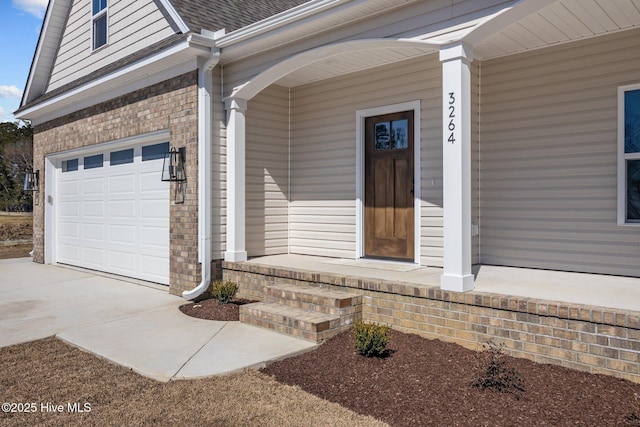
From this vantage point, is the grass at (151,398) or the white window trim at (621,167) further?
the white window trim at (621,167)

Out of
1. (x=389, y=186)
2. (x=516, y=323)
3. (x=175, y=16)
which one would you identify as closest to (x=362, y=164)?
(x=389, y=186)

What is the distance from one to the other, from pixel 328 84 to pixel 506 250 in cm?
357

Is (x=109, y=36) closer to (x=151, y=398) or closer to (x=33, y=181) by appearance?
(x=33, y=181)

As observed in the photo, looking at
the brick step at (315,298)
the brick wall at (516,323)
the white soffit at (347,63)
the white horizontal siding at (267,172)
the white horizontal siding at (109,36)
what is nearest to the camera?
the brick wall at (516,323)

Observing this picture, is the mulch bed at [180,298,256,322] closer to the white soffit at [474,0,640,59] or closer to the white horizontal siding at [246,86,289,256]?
the white horizontal siding at [246,86,289,256]

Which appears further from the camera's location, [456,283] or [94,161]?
[94,161]

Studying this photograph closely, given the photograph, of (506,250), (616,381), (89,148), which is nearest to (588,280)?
(506,250)

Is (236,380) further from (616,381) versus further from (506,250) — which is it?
(506,250)

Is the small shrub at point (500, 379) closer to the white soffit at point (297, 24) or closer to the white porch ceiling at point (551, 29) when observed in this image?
the white porch ceiling at point (551, 29)

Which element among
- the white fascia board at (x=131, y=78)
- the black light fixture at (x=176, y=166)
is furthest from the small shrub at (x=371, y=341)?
the white fascia board at (x=131, y=78)

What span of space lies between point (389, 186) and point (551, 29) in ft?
9.09

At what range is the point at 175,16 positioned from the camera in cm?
719

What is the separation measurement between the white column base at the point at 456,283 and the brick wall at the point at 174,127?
141 inches

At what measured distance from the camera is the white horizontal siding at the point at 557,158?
213 inches
